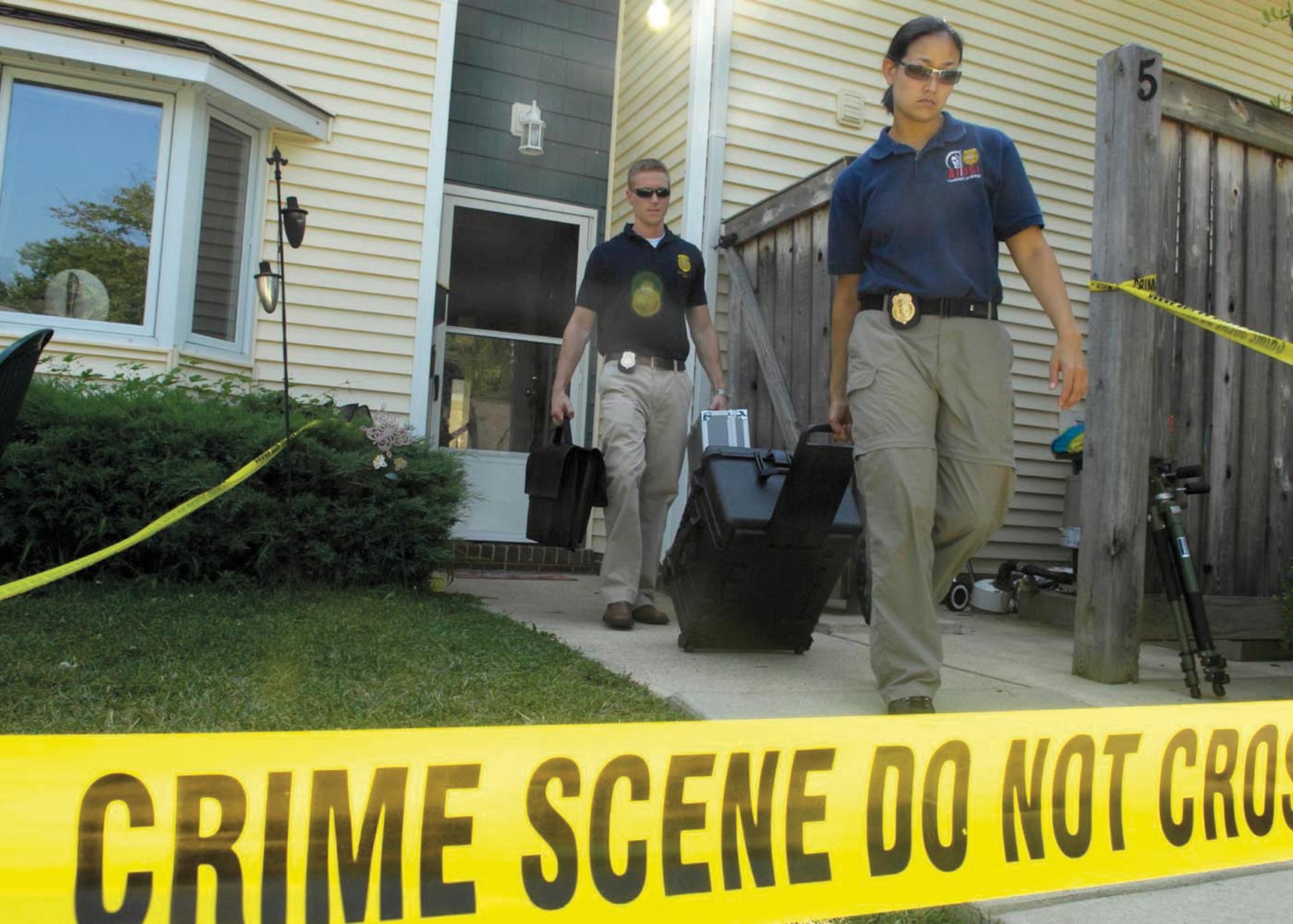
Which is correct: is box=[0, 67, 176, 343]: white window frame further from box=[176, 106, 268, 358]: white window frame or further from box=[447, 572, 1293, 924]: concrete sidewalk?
box=[447, 572, 1293, 924]: concrete sidewalk

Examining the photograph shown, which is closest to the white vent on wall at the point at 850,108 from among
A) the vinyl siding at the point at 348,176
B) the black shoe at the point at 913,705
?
the vinyl siding at the point at 348,176

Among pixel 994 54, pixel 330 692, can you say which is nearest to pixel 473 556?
pixel 330 692

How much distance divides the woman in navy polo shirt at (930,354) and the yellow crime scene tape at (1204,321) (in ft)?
1.49

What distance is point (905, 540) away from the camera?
2.84 meters

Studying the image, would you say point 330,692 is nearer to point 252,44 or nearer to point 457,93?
point 252,44

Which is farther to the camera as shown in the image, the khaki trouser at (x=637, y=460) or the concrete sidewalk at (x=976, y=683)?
the khaki trouser at (x=637, y=460)

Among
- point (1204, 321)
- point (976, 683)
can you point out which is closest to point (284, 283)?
point (976, 683)

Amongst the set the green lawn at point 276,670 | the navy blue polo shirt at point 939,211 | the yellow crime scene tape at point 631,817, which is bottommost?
the green lawn at point 276,670

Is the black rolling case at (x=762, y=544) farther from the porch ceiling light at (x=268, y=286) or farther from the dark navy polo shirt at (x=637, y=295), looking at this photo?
the porch ceiling light at (x=268, y=286)

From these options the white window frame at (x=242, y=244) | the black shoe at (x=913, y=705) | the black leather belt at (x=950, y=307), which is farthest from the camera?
the white window frame at (x=242, y=244)

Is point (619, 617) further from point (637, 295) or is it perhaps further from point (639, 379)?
point (637, 295)

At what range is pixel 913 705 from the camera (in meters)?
2.83

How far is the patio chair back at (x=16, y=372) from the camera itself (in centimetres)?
173

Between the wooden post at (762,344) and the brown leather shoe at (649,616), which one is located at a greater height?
the wooden post at (762,344)
